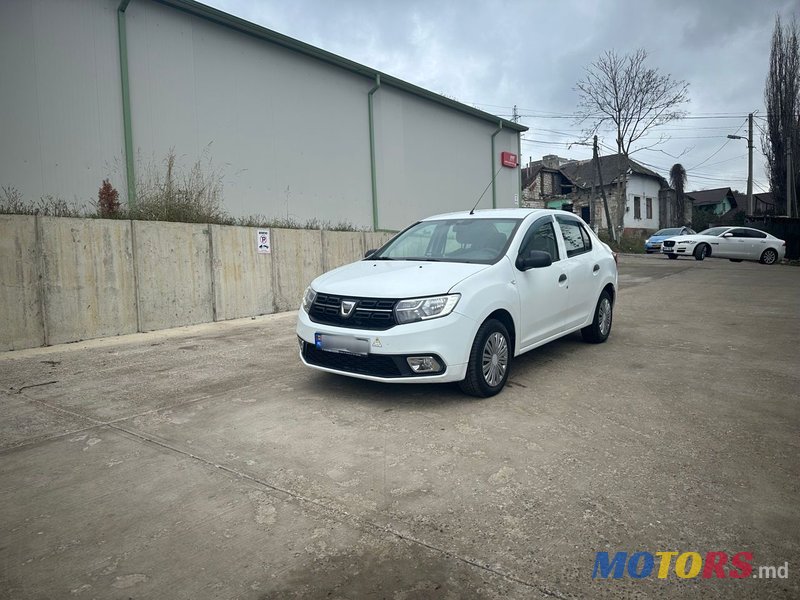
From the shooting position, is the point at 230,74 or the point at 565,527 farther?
the point at 230,74

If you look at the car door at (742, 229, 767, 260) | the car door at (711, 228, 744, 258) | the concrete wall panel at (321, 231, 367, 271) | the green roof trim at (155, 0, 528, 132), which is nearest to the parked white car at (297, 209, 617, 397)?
the concrete wall panel at (321, 231, 367, 271)

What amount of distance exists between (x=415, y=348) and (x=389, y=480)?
1282mm

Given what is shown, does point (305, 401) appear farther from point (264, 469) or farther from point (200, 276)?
point (200, 276)

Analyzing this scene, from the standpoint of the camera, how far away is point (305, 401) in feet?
15.7

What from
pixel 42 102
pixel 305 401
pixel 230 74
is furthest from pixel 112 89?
pixel 305 401

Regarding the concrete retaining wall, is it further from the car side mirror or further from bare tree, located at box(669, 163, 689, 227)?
bare tree, located at box(669, 163, 689, 227)

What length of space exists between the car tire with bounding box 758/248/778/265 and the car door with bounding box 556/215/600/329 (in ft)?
67.8

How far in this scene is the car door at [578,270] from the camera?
6129 mm

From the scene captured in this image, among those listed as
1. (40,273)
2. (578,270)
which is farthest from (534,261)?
(40,273)

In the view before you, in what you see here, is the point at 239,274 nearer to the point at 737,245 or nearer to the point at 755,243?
the point at 737,245

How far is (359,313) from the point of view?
4.57 metres

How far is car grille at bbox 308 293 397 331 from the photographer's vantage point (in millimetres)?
4453

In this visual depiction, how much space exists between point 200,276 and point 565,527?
26.4 feet

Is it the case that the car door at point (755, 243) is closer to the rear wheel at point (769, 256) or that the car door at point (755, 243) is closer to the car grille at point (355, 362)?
the rear wheel at point (769, 256)
